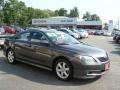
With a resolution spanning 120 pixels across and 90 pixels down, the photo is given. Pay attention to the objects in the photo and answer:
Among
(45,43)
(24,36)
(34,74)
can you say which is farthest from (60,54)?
(24,36)

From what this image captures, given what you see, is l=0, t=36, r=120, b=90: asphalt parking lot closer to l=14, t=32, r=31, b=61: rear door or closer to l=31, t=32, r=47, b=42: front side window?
l=14, t=32, r=31, b=61: rear door

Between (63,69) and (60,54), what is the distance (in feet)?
1.50

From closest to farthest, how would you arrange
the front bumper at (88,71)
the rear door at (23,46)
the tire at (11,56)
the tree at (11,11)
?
1. the front bumper at (88,71)
2. the rear door at (23,46)
3. the tire at (11,56)
4. the tree at (11,11)

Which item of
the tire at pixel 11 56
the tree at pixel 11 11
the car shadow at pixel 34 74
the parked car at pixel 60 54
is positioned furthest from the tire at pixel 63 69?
the tree at pixel 11 11

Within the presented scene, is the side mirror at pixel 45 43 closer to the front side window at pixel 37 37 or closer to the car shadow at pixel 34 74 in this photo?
the front side window at pixel 37 37

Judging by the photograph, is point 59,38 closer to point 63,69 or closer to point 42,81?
point 63,69

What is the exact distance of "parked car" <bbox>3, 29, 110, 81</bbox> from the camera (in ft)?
24.6

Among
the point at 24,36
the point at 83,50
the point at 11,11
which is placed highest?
the point at 11,11

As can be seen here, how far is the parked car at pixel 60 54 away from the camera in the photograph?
296 inches

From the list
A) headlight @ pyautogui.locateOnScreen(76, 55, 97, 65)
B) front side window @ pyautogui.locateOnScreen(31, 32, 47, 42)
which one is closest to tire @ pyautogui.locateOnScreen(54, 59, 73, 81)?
headlight @ pyautogui.locateOnScreen(76, 55, 97, 65)

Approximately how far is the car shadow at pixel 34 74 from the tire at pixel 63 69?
149 mm

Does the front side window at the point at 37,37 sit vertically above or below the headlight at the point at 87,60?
above

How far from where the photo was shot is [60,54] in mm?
7941

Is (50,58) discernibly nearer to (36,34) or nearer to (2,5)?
(36,34)
